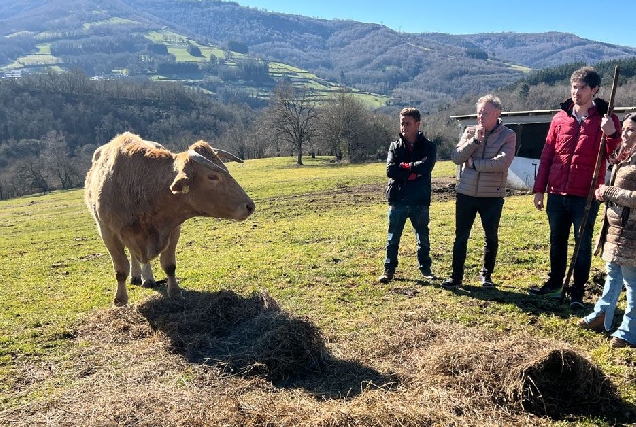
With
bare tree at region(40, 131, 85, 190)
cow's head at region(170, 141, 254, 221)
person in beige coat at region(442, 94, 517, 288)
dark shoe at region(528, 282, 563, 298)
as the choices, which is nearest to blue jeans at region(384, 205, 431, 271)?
person in beige coat at region(442, 94, 517, 288)

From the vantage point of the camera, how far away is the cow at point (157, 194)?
23.1 ft

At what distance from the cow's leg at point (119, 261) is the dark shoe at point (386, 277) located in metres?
4.88

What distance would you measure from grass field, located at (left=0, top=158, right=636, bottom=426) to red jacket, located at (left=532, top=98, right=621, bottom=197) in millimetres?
1938

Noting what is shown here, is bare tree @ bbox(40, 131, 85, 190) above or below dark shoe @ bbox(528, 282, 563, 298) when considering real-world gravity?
below

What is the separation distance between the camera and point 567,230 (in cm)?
700

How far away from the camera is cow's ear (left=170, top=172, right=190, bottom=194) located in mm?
6707

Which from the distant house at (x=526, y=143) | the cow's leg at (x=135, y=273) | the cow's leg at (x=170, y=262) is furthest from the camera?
the distant house at (x=526, y=143)

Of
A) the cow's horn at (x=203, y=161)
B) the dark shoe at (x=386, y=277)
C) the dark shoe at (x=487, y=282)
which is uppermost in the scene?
the cow's horn at (x=203, y=161)

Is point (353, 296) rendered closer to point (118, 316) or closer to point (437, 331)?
point (437, 331)

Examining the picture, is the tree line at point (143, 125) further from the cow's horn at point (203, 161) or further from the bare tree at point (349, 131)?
the cow's horn at point (203, 161)

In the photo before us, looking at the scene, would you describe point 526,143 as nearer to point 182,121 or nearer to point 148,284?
point 148,284

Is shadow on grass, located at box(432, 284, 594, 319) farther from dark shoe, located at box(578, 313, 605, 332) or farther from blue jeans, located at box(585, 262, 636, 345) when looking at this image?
blue jeans, located at box(585, 262, 636, 345)

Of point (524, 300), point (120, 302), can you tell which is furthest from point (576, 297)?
point (120, 302)

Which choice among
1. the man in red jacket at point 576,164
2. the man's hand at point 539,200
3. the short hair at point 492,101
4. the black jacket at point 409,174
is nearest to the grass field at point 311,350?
the man in red jacket at point 576,164
